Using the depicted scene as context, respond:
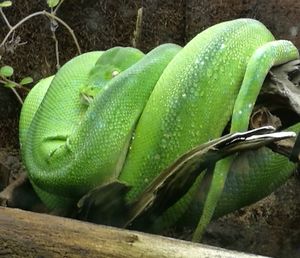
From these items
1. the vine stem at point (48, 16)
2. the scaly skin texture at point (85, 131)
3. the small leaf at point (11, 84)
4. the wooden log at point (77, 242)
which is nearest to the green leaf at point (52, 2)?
the vine stem at point (48, 16)

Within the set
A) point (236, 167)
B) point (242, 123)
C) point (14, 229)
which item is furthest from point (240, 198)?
point (14, 229)

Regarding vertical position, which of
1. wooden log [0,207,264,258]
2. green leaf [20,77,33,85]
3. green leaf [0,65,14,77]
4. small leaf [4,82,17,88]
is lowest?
small leaf [4,82,17,88]

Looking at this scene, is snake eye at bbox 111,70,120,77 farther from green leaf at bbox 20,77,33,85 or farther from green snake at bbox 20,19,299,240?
green leaf at bbox 20,77,33,85

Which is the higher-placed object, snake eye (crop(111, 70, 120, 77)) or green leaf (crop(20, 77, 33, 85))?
snake eye (crop(111, 70, 120, 77))

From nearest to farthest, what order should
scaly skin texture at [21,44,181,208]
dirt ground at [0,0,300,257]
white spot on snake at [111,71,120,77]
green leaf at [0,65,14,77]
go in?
scaly skin texture at [21,44,181,208]
white spot on snake at [111,71,120,77]
dirt ground at [0,0,300,257]
green leaf at [0,65,14,77]

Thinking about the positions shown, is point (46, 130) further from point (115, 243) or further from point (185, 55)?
point (115, 243)

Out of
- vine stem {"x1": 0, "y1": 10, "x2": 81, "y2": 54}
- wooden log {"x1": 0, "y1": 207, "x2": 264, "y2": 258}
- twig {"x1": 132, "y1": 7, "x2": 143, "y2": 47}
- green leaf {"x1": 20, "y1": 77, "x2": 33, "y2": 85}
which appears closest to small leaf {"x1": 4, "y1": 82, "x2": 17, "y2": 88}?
green leaf {"x1": 20, "y1": 77, "x2": 33, "y2": 85}

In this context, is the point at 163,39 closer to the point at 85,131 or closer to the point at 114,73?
the point at 114,73
